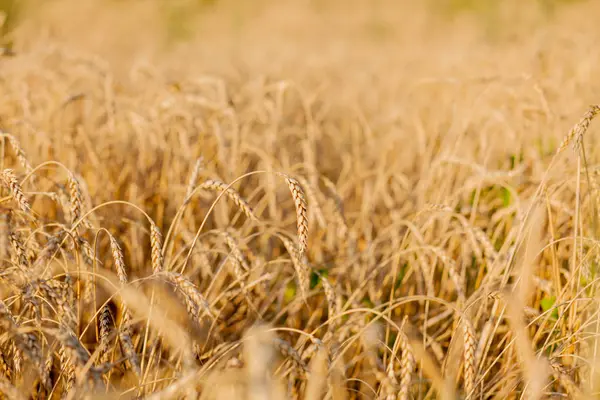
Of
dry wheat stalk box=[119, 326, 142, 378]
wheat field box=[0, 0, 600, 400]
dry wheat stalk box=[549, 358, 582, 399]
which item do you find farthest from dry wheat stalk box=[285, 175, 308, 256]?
dry wheat stalk box=[549, 358, 582, 399]

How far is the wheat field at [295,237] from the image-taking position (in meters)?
1.02

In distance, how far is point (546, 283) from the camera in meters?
1.61

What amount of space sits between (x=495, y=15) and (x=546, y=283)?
9.05 meters

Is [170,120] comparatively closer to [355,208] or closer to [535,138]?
[355,208]

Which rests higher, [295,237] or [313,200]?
[313,200]

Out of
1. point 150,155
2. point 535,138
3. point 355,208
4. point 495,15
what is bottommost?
point 355,208

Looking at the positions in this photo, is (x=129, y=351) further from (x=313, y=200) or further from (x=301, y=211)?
(x=313, y=200)

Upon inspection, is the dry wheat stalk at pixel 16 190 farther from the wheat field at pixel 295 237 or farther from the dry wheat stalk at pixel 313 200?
the dry wheat stalk at pixel 313 200

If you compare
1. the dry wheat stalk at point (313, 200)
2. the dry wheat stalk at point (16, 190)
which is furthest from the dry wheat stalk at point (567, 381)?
the dry wheat stalk at point (16, 190)

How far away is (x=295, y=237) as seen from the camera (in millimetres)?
1619

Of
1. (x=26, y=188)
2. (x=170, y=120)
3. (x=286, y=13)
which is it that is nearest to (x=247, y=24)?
(x=286, y=13)

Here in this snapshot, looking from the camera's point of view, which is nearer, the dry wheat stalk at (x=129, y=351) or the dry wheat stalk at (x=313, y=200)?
the dry wheat stalk at (x=129, y=351)

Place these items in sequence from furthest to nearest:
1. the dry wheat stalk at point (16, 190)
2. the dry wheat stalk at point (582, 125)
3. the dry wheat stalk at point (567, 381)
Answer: the dry wheat stalk at point (582, 125)
the dry wheat stalk at point (16, 190)
the dry wheat stalk at point (567, 381)

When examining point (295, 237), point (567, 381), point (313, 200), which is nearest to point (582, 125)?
point (567, 381)
